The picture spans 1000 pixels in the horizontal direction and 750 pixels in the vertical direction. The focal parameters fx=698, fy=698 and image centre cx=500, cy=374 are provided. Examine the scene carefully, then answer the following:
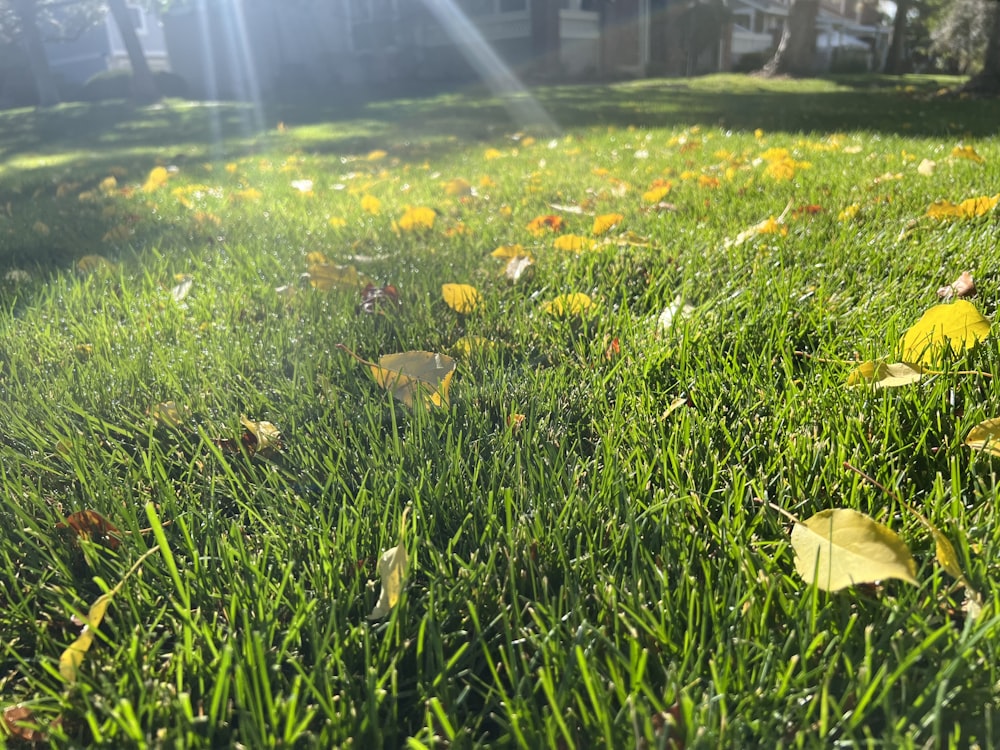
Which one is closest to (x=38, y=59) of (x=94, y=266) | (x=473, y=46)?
(x=473, y=46)

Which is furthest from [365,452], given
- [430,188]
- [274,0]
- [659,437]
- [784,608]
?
[274,0]

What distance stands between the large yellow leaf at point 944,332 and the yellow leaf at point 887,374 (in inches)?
2.5

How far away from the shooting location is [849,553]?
0.81 m

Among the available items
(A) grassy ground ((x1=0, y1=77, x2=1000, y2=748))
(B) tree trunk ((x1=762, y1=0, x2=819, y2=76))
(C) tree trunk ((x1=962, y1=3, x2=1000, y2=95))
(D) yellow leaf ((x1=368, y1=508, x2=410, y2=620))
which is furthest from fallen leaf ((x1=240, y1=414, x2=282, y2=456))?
(B) tree trunk ((x1=762, y1=0, x2=819, y2=76))

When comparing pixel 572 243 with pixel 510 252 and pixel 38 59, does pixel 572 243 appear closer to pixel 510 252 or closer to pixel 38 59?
pixel 510 252

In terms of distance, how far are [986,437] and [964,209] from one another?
1677mm

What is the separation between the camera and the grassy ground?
0.72 metres

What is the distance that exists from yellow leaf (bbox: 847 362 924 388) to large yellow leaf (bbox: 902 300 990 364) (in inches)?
2.5

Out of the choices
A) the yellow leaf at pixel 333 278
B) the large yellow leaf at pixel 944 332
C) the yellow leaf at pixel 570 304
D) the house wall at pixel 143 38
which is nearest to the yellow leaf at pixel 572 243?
the yellow leaf at pixel 570 304

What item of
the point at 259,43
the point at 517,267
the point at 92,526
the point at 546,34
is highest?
the point at 259,43

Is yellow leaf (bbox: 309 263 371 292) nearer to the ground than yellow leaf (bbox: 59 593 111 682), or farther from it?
farther from it

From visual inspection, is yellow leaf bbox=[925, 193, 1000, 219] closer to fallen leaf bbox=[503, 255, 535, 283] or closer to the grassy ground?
the grassy ground

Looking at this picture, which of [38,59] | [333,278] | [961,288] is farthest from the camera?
[38,59]

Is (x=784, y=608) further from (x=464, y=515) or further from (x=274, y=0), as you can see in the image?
(x=274, y=0)
